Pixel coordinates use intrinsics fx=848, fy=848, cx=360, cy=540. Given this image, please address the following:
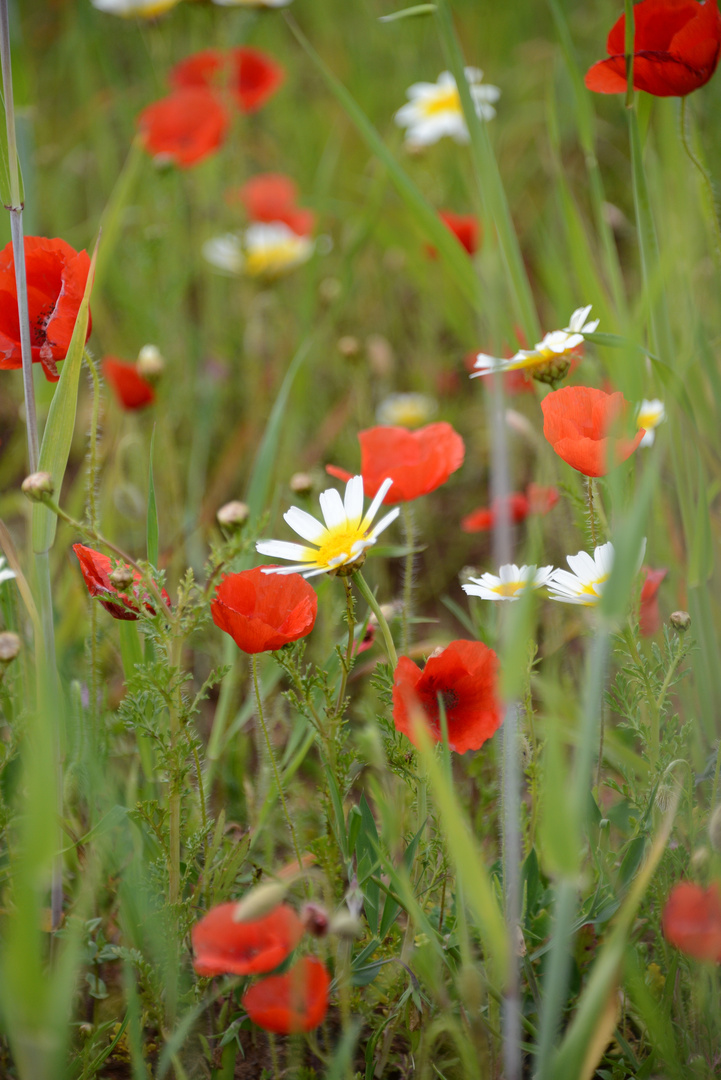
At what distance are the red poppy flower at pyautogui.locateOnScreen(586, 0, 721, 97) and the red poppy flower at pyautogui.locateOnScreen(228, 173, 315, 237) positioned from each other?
3.16 ft

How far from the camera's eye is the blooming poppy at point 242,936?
49cm

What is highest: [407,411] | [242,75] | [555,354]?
[242,75]

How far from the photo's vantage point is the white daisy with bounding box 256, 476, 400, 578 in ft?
2.01

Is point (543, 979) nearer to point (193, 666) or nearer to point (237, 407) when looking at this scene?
point (193, 666)

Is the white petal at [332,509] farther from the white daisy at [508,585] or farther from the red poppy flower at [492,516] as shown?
the red poppy flower at [492,516]

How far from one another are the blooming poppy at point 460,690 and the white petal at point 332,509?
5.0 inches

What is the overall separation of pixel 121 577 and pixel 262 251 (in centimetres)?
126

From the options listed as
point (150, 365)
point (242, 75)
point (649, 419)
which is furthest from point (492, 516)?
point (242, 75)

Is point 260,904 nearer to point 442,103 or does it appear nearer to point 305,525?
point 305,525

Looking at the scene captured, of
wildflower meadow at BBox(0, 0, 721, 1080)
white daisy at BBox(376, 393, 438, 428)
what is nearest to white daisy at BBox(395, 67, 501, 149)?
wildflower meadow at BBox(0, 0, 721, 1080)

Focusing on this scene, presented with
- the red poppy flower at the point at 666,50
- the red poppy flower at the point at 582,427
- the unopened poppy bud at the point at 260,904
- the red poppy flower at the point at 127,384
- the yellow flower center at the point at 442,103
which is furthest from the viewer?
the yellow flower center at the point at 442,103

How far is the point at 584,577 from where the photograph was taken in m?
0.63

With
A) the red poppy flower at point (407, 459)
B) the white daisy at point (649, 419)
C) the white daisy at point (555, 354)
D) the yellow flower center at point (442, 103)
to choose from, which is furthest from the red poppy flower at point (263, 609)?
the yellow flower center at point (442, 103)

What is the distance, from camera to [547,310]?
1.76 metres
